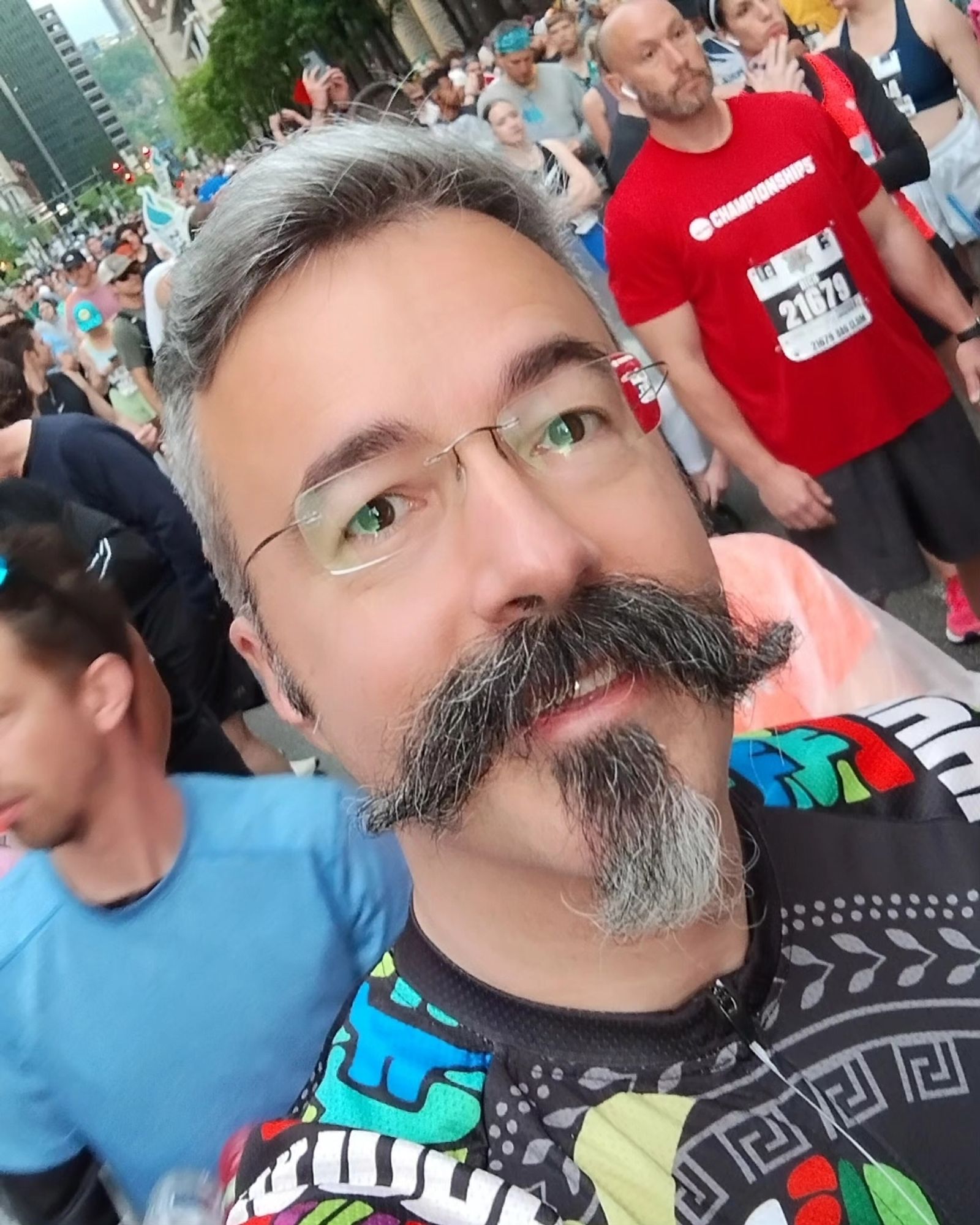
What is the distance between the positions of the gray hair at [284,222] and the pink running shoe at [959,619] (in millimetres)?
2355

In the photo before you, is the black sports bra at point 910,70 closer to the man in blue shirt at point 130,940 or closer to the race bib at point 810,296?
the race bib at point 810,296

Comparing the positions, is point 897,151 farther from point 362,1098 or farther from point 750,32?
point 362,1098

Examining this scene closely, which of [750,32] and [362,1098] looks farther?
[750,32]

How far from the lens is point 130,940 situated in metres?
1.62

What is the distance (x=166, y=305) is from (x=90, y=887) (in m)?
0.91

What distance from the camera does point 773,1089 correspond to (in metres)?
1.10

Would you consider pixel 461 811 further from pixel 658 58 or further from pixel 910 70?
pixel 910 70

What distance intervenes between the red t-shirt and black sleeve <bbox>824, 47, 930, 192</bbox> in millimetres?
827

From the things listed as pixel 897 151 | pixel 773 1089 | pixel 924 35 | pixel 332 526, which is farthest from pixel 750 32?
pixel 773 1089

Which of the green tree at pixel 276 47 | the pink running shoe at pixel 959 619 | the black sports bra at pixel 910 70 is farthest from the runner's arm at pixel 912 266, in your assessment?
the green tree at pixel 276 47

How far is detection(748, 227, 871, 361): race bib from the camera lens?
256 centimetres

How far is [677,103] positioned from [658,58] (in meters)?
0.20

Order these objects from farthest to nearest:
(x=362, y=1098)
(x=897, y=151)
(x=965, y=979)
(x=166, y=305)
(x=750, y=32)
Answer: (x=750, y=32) < (x=897, y=151) < (x=166, y=305) < (x=965, y=979) < (x=362, y=1098)

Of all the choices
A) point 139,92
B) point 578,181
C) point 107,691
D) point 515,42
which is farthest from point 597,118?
point 139,92
